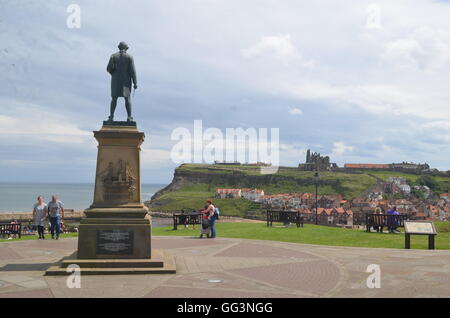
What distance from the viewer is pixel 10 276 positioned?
8.79 m

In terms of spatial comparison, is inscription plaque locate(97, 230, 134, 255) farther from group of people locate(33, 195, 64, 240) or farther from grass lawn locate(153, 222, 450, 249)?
grass lawn locate(153, 222, 450, 249)

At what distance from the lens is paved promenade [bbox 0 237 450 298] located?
7504 mm

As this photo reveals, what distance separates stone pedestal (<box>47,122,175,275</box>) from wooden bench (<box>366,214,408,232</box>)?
11.5 metres

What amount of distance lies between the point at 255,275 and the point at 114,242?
3543mm

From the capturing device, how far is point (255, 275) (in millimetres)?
9141

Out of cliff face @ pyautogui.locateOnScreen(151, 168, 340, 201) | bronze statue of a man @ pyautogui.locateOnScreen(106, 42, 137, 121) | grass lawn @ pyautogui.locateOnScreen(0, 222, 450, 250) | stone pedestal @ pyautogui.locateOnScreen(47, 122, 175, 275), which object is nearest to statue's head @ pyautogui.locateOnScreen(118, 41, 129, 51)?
bronze statue of a man @ pyautogui.locateOnScreen(106, 42, 137, 121)

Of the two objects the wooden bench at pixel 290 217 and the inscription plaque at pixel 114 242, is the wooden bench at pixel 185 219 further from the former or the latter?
the inscription plaque at pixel 114 242

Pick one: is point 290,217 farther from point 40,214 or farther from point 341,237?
point 40,214

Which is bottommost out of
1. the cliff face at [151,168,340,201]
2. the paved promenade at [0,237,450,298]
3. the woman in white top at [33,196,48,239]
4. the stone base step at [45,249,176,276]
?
the paved promenade at [0,237,450,298]

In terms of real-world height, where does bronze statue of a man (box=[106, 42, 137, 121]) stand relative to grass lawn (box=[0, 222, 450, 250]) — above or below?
above

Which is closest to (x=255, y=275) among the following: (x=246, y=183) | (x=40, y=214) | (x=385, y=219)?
(x=40, y=214)
